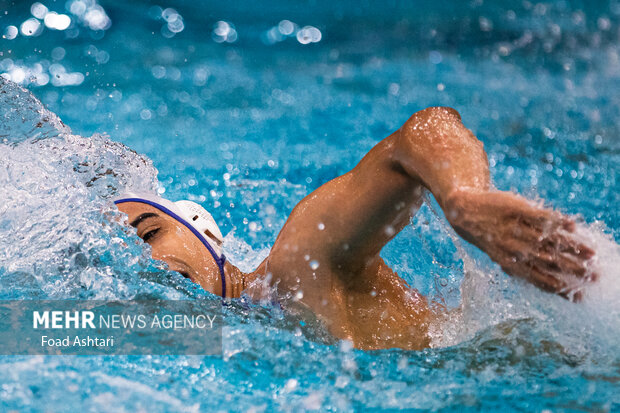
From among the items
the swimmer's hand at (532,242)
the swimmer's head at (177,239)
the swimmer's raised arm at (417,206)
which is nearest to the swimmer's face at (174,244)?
the swimmer's head at (177,239)

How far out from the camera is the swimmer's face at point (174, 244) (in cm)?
143

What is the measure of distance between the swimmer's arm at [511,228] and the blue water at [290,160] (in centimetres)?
4

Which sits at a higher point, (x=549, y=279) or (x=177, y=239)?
(x=177, y=239)

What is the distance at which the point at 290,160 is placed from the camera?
9.52ft

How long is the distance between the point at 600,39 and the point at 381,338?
2.81 m

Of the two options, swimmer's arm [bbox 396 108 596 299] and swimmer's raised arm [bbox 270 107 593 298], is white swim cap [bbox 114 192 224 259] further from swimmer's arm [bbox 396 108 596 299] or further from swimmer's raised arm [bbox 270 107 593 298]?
swimmer's arm [bbox 396 108 596 299]

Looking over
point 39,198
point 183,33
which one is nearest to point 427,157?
point 39,198

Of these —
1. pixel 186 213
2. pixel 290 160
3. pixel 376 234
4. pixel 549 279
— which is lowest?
pixel 549 279

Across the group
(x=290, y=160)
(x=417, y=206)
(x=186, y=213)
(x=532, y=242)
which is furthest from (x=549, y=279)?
(x=290, y=160)

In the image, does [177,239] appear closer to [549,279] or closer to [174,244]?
[174,244]

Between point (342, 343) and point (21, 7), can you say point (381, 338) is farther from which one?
point (21, 7)

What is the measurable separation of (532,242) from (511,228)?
1.3 inches

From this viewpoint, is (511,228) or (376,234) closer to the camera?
(511,228)

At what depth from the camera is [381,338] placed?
4.56 ft
